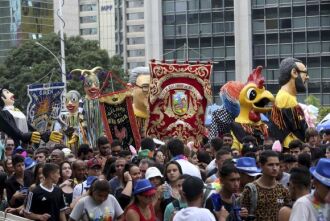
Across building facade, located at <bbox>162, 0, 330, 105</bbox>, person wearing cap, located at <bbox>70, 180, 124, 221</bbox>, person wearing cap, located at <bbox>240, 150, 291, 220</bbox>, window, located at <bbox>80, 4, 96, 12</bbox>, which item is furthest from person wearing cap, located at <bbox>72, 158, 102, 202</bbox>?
window, located at <bbox>80, 4, 96, 12</bbox>

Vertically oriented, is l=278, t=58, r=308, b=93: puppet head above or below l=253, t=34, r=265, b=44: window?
below

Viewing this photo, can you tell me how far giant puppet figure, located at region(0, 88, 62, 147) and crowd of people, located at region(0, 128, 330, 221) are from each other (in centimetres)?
724

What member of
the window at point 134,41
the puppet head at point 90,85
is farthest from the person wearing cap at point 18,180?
the window at point 134,41

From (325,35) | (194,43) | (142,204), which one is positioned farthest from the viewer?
(194,43)

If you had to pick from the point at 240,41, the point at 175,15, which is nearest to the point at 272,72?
the point at 240,41

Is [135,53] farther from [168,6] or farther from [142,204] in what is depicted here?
[142,204]

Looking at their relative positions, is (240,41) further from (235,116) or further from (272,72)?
(235,116)

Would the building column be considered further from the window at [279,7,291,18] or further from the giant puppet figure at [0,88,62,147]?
the giant puppet figure at [0,88,62,147]

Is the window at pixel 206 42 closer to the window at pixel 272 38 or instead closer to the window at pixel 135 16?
the window at pixel 272 38

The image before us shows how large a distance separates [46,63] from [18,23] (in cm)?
3425

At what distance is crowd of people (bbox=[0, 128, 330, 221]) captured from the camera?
795cm

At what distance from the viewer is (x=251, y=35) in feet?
184

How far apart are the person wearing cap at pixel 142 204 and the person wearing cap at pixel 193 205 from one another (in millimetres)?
800

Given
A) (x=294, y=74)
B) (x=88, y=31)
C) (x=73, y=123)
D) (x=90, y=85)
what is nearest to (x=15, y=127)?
(x=90, y=85)
